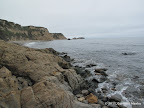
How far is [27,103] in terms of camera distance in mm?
4852

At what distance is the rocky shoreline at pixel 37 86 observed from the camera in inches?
196

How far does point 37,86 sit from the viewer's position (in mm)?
5809

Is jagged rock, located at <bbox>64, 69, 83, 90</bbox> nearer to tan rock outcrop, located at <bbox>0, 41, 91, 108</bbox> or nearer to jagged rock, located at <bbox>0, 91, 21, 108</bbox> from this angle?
tan rock outcrop, located at <bbox>0, 41, 91, 108</bbox>

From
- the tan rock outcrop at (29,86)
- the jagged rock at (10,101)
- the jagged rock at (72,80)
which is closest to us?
the jagged rock at (10,101)

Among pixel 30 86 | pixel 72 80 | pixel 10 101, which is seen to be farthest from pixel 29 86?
pixel 72 80

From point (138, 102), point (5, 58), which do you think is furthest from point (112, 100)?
point (5, 58)

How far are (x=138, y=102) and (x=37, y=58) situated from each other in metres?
10.5

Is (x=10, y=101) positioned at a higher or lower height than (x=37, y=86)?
lower

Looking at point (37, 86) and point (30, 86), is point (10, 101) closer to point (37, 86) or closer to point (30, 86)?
point (37, 86)

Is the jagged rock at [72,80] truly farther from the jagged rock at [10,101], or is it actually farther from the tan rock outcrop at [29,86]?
the jagged rock at [10,101]

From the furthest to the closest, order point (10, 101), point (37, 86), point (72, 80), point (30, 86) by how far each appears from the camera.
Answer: point (72, 80)
point (30, 86)
point (37, 86)
point (10, 101)

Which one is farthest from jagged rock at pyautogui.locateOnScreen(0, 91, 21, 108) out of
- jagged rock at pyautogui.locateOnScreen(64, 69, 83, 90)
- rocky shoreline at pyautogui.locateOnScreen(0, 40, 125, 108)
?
jagged rock at pyautogui.locateOnScreen(64, 69, 83, 90)

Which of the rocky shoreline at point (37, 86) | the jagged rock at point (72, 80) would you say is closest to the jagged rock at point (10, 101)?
the rocky shoreline at point (37, 86)

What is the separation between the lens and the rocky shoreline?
4.97 m
